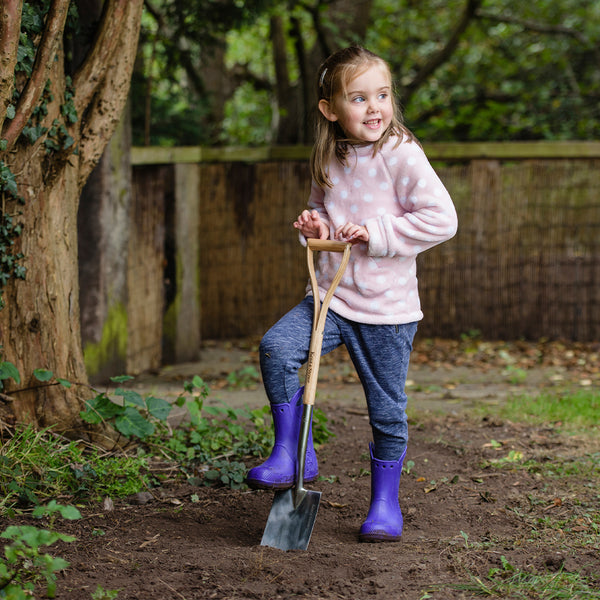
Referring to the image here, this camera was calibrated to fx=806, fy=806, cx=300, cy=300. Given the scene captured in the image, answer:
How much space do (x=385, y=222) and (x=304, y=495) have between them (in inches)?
38.3

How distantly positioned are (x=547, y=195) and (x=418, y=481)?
13.8 feet

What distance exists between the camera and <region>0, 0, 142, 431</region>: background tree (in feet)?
10.4

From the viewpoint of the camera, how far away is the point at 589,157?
692cm

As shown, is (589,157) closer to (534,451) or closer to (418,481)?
(534,451)

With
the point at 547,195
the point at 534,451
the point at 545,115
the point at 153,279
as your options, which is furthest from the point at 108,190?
the point at 545,115

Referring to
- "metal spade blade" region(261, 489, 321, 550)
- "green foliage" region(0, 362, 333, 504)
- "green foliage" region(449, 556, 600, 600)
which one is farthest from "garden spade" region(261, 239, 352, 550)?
"green foliage" region(0, 362, 333, 504)

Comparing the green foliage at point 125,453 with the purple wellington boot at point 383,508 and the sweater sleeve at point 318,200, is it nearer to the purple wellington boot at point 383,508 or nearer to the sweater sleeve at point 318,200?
the purple wellington boot at point 383,508

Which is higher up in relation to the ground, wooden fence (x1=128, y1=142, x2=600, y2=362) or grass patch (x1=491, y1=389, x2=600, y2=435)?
wooden fence (x1=128, y1=142, x2=600, y2=362)

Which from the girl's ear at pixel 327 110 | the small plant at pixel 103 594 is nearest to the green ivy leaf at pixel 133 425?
the small plant at pixel 103 594

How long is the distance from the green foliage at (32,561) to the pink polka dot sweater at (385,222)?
1.20m

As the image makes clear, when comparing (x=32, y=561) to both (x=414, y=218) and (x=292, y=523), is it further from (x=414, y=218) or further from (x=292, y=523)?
(x=414, y=218)

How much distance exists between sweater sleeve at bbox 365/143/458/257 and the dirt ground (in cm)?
104

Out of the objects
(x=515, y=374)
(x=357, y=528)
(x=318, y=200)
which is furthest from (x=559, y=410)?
(x=318, y=200)

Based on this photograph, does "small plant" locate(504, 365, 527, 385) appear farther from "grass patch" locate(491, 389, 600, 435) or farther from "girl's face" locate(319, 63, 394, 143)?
"girl's face" locate(319, 63, 394, 143)
